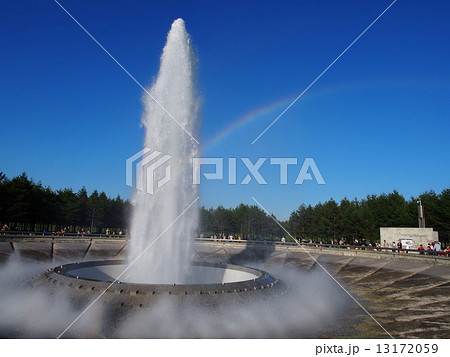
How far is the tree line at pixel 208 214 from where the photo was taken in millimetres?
63031

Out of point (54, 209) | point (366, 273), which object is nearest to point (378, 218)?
point (366, 273)

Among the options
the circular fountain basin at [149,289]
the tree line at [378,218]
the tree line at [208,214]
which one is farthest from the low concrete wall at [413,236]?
the tree line at [378,218]

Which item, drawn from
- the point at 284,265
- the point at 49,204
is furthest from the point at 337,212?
the point at 49,204

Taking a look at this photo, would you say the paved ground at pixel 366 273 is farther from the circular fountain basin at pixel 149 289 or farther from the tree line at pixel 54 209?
the tree line at pixel 54 209

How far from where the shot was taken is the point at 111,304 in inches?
451

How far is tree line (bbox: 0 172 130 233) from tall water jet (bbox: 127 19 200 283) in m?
45.6

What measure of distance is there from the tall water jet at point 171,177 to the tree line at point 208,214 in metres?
36.7

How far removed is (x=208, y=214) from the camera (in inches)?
4087

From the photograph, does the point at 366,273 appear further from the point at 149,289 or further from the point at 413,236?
the point at 149,289

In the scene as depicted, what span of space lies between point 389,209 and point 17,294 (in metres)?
79.0

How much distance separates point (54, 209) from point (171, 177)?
207 ft

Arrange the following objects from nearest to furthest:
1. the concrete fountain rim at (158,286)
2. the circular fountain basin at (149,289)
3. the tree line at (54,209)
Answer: the circular fountain basin at (149,289) → the concrete fountain rim at (158,286) → the tree line at (54,209)

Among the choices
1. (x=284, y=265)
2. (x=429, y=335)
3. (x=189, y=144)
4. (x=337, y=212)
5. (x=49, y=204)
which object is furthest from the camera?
(x=337, y=212)
